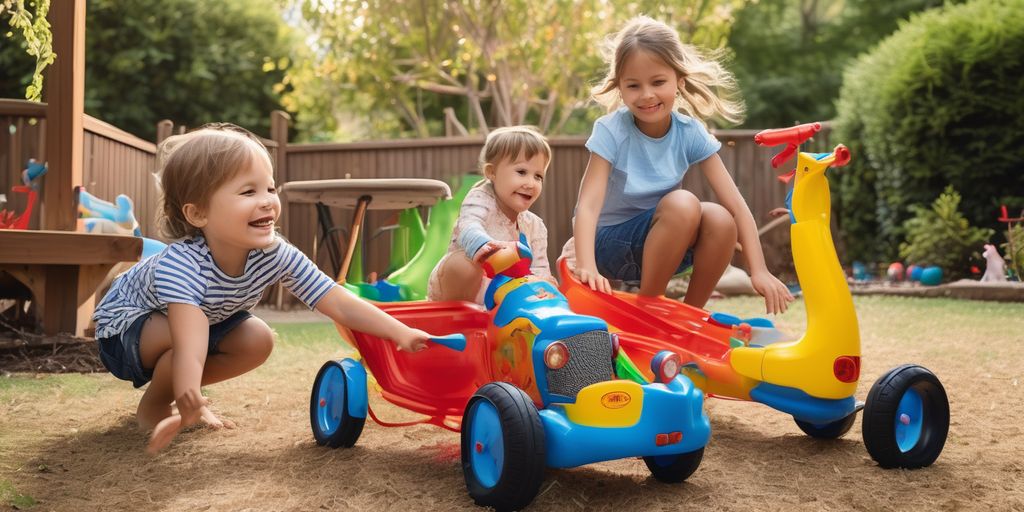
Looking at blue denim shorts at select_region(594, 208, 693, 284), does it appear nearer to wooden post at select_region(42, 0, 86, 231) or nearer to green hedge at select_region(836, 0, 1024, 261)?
wooden post at select_region(42, 0, 86, 231)

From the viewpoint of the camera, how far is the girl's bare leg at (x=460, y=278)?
250cm

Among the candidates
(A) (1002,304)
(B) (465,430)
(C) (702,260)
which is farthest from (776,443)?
(A) (1002,304)

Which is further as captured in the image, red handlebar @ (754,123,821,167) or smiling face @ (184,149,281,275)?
red handlebar @ (754,123,821,167)

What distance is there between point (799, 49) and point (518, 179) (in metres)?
19.5

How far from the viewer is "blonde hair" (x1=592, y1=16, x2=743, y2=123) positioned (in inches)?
103

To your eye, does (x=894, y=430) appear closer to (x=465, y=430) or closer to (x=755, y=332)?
(x=755, y=332)

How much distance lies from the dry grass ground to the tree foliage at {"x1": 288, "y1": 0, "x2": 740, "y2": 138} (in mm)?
7860

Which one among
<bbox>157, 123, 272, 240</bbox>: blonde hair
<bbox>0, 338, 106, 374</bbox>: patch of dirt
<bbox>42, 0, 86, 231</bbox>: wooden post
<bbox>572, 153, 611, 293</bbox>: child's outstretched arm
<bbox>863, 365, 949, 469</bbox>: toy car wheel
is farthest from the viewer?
<bbox>42, 0, 86, 231</bbox>: wooden post

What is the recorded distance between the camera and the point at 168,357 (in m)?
2.27

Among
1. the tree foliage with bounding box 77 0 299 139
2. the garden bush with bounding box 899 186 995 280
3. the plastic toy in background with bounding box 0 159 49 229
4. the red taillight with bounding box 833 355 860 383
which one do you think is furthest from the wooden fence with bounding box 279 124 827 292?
the tree foliage with bounding box 77 0 299 139

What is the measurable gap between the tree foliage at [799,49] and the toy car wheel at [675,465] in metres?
17.0

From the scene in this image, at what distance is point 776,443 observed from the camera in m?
2.27

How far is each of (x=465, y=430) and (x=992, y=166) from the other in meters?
7.09

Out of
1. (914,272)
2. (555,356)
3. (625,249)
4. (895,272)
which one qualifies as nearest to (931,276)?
(914,272)
